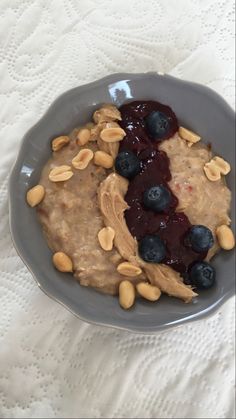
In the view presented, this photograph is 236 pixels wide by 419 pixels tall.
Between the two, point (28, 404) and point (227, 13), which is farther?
point (227, 13)

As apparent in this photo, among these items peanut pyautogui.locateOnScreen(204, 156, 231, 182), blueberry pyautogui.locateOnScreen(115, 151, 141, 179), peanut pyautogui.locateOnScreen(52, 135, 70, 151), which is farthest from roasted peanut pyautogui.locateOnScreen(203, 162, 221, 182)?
peanut pyautogui.locateOnScreen(52, 135, 70, 151)

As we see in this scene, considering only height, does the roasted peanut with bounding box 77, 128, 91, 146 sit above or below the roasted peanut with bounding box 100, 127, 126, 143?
below

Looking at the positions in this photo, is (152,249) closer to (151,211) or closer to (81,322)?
(151,211)

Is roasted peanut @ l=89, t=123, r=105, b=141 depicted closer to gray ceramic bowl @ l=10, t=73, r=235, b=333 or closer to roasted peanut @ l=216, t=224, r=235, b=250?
gray ceramic bowl @ l=10, t=73, r=235, b=333

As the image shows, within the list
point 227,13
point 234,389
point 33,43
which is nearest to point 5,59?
point 33,43

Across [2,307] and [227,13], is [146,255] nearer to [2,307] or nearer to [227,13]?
[2,307]

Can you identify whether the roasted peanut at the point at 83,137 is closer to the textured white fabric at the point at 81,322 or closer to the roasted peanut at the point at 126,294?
the textured white fabric at the point at 81,322

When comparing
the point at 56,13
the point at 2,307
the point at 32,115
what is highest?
the point at 56,13
